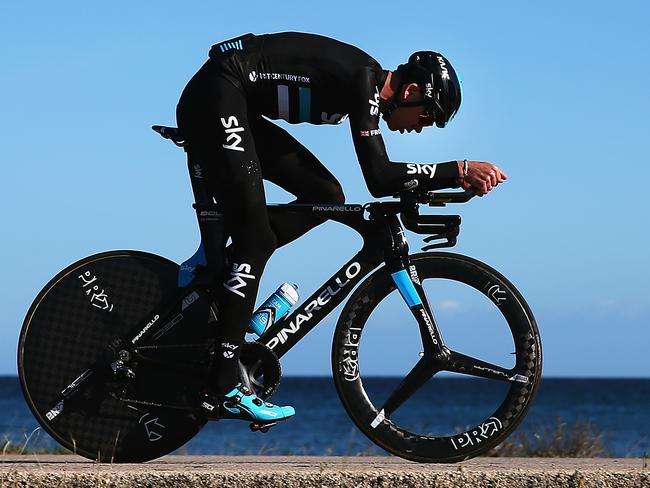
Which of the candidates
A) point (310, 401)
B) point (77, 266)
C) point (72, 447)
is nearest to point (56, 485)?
point (72, 447)

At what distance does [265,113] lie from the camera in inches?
242

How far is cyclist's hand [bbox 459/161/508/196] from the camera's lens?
235 inches

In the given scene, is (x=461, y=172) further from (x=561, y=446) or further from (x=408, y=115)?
(x=561, y=446)

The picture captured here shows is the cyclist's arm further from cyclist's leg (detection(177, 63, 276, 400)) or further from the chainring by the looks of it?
the chainring

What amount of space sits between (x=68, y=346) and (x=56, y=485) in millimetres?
909

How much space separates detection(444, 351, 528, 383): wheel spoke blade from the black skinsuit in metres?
0.82

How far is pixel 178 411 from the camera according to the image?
6230 millimetres

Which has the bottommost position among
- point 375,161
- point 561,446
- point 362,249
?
point 561,446

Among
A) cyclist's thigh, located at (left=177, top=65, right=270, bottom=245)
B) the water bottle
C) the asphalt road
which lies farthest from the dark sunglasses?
the asphalt road

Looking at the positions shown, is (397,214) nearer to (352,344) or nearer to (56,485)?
(352,344)

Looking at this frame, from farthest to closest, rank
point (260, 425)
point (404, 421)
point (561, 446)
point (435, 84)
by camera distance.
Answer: point (404, 421) < point (561, 446) < point (435, 84) < point (260, 425)

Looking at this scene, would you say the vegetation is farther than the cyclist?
Yes

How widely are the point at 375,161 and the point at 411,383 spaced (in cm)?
107

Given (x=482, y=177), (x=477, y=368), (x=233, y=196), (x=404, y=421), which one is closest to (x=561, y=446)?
(x=477, y=368)
